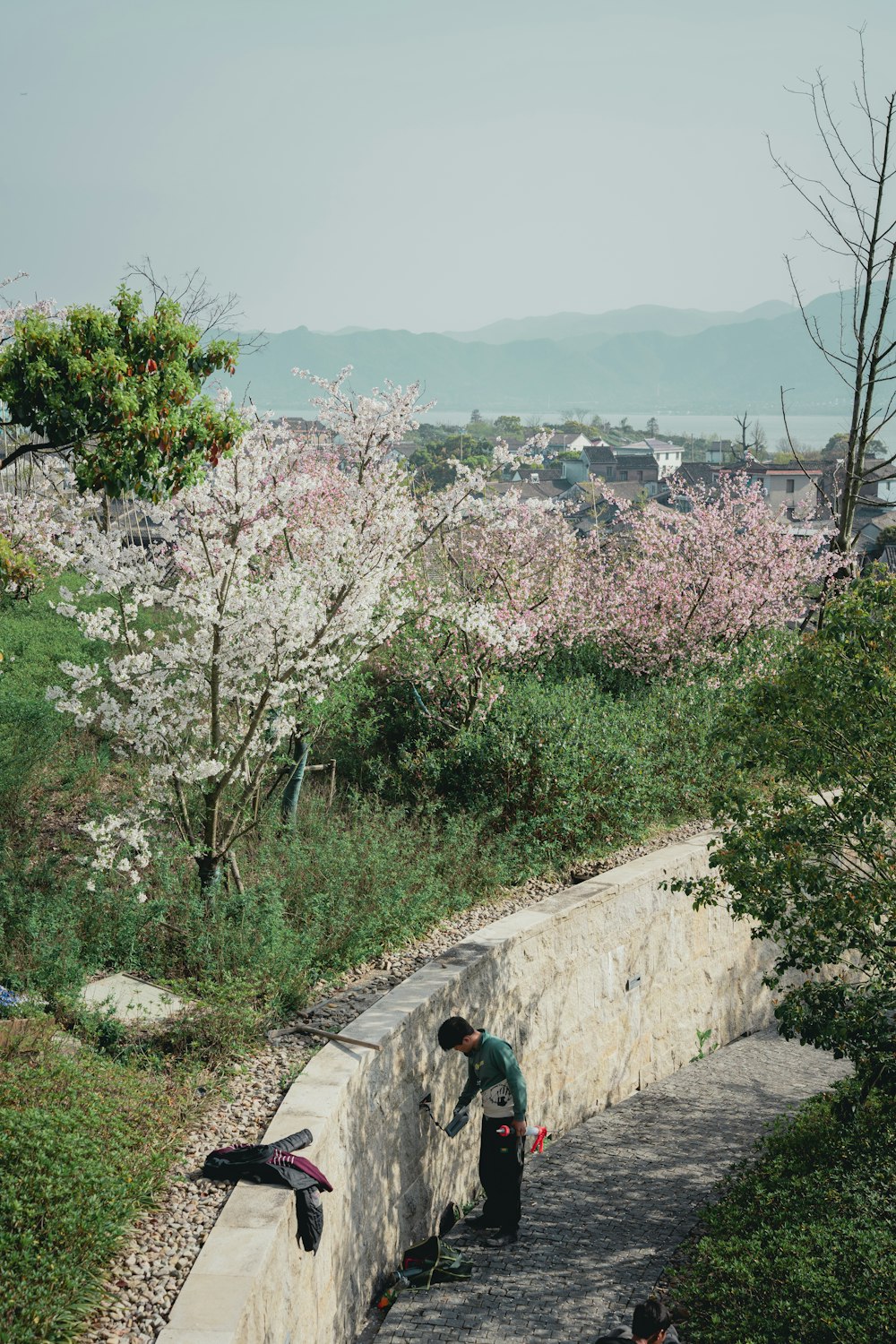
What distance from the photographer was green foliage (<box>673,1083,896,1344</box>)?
5.45 m

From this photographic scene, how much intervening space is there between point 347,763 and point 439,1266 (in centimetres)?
652

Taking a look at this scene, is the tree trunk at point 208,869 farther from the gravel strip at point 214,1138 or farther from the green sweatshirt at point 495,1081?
the green sweatshirt at point 495,1081

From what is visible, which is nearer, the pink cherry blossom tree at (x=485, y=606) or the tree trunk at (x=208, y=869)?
the tree trunk at (x=208, y=869)

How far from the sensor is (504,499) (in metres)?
12.3

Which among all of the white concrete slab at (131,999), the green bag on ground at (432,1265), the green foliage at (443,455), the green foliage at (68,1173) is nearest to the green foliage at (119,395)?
the white concrete slab at (131,999)

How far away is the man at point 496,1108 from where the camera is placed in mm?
6801

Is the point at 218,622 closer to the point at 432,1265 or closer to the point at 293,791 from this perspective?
the point at 293,791

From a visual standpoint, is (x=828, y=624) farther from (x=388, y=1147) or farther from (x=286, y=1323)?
(x=286, y=1323)

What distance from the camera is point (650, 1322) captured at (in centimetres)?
493

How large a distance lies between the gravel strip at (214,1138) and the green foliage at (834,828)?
2.44 metres

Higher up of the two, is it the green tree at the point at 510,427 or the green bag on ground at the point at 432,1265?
the green tree at the point at 510,427

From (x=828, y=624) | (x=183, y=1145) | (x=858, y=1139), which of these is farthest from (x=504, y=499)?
(x=183, y=1145)

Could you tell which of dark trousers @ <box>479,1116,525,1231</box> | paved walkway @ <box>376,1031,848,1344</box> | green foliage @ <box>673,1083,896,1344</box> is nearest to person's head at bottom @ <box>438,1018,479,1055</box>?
dark trousers @ <box>479,1116,525,1231</box>

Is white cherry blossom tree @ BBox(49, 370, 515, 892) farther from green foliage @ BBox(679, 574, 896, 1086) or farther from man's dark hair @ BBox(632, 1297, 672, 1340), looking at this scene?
man's dark hair @ BBox(632, 1297, 672, 1340)
